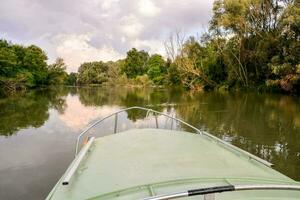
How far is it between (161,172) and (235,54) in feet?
100

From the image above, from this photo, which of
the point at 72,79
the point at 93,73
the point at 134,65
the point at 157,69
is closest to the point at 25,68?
the point at 157,69

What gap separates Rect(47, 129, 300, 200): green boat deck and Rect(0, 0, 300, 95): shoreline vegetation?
67.2 ft

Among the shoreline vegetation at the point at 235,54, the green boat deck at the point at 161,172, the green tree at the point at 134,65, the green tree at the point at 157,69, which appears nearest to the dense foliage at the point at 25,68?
the shoreline vegetation at the point at 235,54

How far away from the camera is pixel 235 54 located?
103 feet

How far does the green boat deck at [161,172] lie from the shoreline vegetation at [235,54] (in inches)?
807

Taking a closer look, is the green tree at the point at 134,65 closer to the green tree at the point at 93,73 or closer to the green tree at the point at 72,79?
the green tree at the point at 93,73

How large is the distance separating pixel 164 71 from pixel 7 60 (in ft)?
90.9

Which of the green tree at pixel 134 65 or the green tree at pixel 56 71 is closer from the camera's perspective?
the green tree at pixel 56 71

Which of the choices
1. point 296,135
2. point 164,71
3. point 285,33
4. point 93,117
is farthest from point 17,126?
point 164,71

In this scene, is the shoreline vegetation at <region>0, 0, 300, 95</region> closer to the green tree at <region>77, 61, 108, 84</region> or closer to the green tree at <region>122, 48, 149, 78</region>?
the green tree at <region>122, 48, 149, 78</region>

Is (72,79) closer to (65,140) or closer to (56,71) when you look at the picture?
(56,71)

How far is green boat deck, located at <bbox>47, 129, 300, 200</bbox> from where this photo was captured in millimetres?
2207

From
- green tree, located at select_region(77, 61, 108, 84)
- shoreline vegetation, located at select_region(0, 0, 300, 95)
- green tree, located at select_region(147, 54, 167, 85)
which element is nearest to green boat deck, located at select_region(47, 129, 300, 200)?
shoreline vegetation, located at select_region(0, 0, 300, 95)

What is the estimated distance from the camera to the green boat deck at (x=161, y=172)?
2.21 meters
